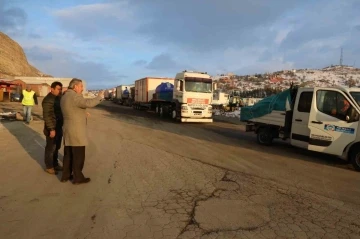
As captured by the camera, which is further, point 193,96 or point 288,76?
point 288,76

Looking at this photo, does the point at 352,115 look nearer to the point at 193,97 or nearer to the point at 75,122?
the point at 75,122

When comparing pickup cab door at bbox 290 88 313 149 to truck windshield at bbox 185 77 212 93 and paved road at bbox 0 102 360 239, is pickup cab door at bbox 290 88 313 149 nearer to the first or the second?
paved road at bbox 0 102 360 239

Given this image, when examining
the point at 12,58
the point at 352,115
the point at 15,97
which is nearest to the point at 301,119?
the point at 352,115

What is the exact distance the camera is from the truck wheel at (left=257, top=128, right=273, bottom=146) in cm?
1191

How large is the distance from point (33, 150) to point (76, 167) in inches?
162

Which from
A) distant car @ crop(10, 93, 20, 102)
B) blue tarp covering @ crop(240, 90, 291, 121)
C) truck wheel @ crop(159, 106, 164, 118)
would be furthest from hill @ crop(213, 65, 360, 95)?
blue tarp covering @ crop(240, 90, 291, 121)

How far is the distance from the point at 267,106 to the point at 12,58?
9318 cm

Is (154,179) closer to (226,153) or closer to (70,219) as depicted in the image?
(70,219)

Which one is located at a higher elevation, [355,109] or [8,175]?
[355,109]

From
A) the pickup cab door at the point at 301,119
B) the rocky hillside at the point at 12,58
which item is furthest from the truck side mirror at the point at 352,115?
the rocky hillside at the point at 12,58

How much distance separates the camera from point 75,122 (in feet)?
19.7

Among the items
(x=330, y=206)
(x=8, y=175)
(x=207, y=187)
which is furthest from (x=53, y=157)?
(x=330, y=206)

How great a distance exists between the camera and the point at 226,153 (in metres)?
9.87

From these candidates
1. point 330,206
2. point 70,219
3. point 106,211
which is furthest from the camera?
point 330,206
